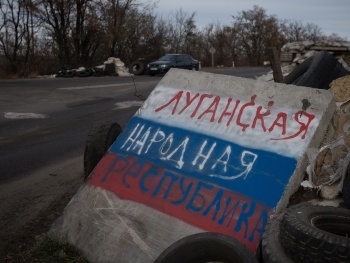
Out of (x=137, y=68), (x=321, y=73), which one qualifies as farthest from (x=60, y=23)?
(x=321, y=73)

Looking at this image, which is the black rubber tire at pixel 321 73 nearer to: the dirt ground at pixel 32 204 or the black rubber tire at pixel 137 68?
the dirt ground at pixel 32 204

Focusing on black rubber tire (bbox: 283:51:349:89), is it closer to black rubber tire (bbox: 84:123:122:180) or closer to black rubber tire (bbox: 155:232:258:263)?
black rubber tire (bbox: 84:123:122:180)

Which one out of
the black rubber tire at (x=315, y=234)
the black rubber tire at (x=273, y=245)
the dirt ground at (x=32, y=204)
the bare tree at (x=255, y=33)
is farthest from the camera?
the bare tree at (x=255, y=33)

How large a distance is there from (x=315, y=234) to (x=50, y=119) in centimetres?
801

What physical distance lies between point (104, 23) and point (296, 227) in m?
34.6

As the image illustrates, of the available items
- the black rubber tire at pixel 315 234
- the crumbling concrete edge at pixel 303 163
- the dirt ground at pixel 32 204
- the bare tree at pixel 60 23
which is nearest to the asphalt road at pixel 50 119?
the dirt ground at pixel 32 204

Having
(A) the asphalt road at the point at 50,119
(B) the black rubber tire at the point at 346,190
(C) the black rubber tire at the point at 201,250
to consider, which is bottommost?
(A) the asphalt road at the point at 50,119

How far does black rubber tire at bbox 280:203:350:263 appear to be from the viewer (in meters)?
2.34

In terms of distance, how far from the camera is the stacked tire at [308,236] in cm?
235

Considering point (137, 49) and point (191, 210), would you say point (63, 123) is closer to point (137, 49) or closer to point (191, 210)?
point (191, 210)

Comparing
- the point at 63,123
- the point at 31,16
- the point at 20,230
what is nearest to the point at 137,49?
the point at 31,16

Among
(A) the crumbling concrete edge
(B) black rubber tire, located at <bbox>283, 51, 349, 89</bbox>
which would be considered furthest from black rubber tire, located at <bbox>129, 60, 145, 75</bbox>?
(A) the crumbling concrete edge

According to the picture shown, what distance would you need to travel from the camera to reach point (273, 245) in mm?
2699

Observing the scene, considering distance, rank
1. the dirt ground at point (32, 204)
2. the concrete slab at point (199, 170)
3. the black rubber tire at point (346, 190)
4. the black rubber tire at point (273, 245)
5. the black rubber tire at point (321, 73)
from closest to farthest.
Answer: the black rubber tire at point (273, 245) → the black rubber tire at point (346, 190) → the concrete slab at point (199, 170) → the dirt ground at point (32, 204) → the black rubber tire at point (321, 73)
